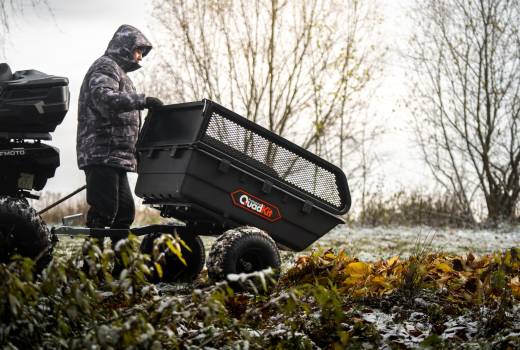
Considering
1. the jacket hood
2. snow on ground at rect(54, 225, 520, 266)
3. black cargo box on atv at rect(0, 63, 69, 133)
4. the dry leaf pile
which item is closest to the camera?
the dry leaf pile

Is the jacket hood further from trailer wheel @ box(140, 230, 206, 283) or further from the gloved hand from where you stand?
trailer wheel @ box(140, 230, 206, 283)

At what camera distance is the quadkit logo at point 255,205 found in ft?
18.7

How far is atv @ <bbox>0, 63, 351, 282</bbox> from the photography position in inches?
216

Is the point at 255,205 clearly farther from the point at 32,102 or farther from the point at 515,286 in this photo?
the point at 515,286

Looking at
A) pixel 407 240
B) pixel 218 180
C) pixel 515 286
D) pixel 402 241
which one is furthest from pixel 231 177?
pixel 407 240

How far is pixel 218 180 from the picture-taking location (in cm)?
559

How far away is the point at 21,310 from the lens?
322cm

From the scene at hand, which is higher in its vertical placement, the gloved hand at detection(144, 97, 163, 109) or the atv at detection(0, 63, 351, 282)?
the gloved hand at detection(144, 97, 163, 109)

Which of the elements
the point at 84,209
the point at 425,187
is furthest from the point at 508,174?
the point at 84,209

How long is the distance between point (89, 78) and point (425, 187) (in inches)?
479

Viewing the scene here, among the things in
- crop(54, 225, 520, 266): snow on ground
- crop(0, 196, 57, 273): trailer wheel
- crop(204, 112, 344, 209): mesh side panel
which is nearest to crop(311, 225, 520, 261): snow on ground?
crop(54, 225, 520, 266): snow on ground

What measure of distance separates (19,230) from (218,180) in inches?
58.4

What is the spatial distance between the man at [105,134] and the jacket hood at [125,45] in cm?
15

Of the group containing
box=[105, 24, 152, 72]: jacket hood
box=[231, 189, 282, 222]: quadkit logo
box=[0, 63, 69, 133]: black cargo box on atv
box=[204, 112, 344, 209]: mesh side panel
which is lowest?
box=[231, 189, 282, 222]: quadkit logo
